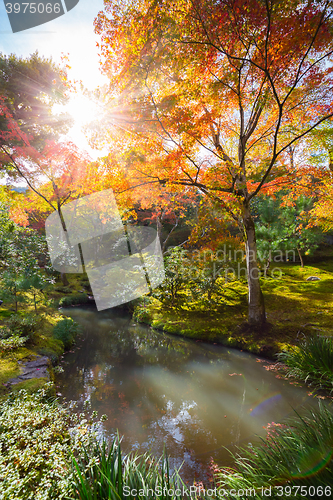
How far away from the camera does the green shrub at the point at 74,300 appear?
34.8ft

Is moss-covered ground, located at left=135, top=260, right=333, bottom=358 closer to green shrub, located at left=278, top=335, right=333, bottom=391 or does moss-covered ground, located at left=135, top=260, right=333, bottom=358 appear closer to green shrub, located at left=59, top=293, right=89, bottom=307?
green shrub, located at left=278, top=335, right=333, bottom=391

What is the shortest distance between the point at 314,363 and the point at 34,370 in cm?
531

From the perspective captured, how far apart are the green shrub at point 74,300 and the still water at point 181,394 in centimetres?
462

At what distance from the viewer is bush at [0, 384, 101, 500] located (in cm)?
168

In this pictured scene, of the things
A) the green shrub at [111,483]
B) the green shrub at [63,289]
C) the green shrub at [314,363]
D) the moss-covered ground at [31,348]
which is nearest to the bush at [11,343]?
the moss-covered ground at [31,348]

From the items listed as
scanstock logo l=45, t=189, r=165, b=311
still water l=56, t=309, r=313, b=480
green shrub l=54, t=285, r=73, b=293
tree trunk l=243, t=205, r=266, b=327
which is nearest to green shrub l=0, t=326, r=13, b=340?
still water l=56, t=309, r=313, b=480

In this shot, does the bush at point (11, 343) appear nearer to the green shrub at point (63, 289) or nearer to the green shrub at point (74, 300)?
the green shrub at point (74, 300)

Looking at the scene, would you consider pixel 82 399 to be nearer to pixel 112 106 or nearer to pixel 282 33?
pixel 112 106

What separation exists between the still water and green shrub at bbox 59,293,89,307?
4616 mm

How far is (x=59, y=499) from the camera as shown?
1582 mm

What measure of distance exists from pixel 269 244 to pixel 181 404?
27.0 feet

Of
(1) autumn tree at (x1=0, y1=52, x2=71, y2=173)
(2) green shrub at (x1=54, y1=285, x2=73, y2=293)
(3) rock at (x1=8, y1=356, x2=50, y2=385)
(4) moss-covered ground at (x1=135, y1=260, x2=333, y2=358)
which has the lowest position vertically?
(4) moss-covered ground at (x1=135, y1=260, x2=333, y2=358)

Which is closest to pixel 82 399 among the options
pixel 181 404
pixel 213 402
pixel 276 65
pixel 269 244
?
pixel 181 404

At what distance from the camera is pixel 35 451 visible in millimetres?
2061
